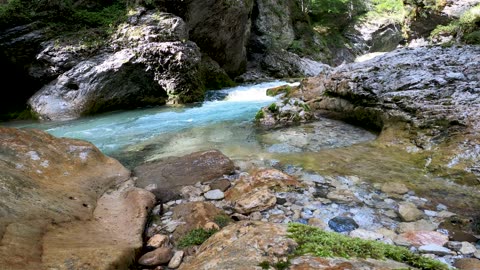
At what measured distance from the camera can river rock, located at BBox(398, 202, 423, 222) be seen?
2.86 meters

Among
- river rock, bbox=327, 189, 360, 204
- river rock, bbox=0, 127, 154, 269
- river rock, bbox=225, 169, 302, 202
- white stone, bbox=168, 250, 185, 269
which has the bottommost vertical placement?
white stone, bbox=168, 250, 185, 269

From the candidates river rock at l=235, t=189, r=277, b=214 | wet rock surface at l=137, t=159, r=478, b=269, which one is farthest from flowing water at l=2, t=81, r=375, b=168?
river rock at l=235, t=189, r=277, b=214

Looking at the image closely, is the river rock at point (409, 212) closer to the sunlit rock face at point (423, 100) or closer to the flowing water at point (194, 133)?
the sunlit rock face at point (423, 100)

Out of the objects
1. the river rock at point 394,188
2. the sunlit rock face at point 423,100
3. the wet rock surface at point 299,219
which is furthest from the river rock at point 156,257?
the sunlit rock face at point 423,100

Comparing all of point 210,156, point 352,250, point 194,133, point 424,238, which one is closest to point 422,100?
point 424,238

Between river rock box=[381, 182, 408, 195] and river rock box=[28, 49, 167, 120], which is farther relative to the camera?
river rock box=[28, 49, 167, 120]

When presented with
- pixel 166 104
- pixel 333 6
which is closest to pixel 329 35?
pixel 333 6

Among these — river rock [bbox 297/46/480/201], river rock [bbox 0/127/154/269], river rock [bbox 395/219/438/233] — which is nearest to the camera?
river rock [bbox 0/127/154/269]

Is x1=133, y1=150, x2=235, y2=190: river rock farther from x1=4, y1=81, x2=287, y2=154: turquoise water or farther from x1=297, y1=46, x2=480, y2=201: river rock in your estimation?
x1=297, y1=46, x2=480, y2=201: river rock

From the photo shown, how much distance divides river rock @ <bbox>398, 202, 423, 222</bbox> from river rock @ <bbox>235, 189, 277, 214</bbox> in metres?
1.19

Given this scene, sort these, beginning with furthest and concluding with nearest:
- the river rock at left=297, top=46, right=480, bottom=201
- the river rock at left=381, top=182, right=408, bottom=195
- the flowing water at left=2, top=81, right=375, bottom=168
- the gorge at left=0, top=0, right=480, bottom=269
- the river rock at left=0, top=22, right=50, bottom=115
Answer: the river rock at left=0, top=22, right=50, bottom=115 → the flowing water at left=2, top=81, right=375, bottom=168 → the river rock at left=297, top=46, right=480, bottom=201 → the river rock at left=381, top=182, right=408, bottom=195 → the gorge at left=0, top=0, right=480, bottom=269

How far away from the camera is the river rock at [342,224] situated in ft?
8.87

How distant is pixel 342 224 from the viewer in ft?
9.11

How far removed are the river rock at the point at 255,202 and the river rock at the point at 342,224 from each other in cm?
65
